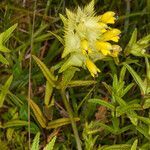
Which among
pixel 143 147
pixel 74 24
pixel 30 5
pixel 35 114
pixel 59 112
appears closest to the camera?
pixel 74 24

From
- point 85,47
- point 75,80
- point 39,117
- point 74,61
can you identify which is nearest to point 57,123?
point 39,117

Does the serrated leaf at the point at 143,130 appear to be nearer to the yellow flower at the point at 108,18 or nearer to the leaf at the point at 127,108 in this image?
the leaf at the point at 127,108

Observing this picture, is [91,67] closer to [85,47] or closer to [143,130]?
[85,47]

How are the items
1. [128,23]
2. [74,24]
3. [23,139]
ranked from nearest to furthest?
1. [74,24]
2. [23,139]
3. [128,23]

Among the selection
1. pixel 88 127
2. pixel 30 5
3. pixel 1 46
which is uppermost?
pixel 30 5

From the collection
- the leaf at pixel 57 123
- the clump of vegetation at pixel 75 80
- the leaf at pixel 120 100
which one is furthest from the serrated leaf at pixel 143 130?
the leaf at pixel 57 123

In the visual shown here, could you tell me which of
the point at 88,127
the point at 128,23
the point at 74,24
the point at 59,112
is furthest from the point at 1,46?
the point at 128,23

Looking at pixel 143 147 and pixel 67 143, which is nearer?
pixel 143 147

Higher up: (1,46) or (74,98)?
(1,46)

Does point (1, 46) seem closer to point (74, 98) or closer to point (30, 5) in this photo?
point (74, 98)
